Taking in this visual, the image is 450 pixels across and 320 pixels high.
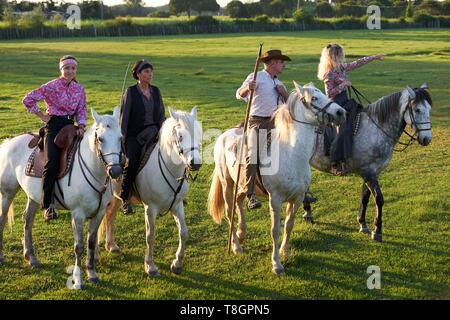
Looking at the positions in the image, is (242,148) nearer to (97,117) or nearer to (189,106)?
(97,117)

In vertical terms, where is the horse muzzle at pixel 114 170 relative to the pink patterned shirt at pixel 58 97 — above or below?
below

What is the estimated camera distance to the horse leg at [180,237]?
24.2 feet

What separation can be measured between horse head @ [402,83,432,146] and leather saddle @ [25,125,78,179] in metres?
5.02

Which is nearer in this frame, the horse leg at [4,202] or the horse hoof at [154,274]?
the horse hoof at [154,274]

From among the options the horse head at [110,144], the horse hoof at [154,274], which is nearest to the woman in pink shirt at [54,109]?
the horse head at [110,144]

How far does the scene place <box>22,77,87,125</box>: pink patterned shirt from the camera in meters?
7.18

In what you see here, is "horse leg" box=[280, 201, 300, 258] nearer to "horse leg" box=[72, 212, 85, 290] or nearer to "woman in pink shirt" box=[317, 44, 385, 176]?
"woman in pink shirt" box=[317, 44, 385, 176]

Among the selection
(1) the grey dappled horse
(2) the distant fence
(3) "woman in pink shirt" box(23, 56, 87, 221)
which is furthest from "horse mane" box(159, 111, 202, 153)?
(2) the distant fence

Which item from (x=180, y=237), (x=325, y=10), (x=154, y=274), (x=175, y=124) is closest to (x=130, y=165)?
(x=175, y=124)

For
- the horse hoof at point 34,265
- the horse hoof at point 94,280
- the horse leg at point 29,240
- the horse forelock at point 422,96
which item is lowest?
the horse hoof at point 94,280

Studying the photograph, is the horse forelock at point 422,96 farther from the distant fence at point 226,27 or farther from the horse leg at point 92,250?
the distant fence at point 226,27

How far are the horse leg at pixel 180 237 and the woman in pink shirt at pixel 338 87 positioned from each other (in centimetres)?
312
